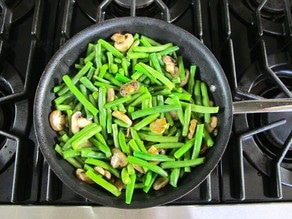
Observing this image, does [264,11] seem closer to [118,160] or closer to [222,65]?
[222,65]

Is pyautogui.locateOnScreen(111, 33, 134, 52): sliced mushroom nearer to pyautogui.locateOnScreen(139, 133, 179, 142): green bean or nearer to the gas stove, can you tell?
the gas stove

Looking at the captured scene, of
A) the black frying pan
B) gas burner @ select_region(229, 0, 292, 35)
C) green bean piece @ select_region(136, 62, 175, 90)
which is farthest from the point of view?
gas burner @ select_region(229, 0, 292, 35)

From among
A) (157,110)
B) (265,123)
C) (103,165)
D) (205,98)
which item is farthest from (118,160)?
(265,123)

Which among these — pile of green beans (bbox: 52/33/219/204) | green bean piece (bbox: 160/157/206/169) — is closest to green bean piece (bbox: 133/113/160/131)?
pile of green beans (bbox: 52/33/219/204)

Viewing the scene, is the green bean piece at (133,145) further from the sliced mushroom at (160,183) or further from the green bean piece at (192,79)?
the green bean piece at (192,79)

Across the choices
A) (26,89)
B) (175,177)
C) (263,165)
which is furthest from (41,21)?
(263,165)

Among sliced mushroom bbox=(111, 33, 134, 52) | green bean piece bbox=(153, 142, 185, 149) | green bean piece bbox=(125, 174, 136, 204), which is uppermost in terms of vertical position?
sliced mushroom bbox=(111, 33, 134, 52)
